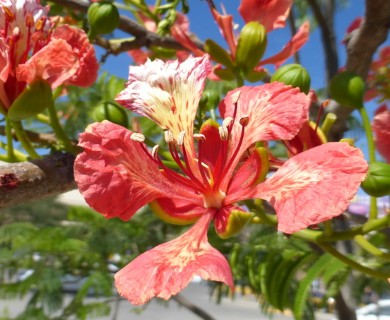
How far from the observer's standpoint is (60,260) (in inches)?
99.7

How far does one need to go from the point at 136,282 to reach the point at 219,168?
21 cm

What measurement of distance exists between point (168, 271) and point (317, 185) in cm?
19

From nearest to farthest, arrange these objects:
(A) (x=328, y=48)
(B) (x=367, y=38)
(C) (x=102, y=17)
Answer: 1. (C) (x=102, y=17)
2. (B) (x=367, y=38)
3. (A) (x=328, y=48)

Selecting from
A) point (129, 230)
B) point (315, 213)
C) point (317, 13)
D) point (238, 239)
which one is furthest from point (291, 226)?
point (129, 230)

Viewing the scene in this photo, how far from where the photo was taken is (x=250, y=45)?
935 mm

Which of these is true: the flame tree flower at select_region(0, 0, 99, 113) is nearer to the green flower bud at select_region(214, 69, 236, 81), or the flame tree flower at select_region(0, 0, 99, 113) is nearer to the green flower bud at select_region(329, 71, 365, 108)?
the green flower bud at select_region(214, 69, 236, 81)

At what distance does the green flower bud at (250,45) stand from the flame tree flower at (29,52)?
257mm

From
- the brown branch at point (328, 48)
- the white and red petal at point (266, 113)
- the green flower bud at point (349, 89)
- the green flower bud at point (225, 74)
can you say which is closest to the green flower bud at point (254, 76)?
the green flower bud at point (225, 74)

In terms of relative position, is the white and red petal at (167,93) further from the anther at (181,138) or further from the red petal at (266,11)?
the red petal at (266,11)

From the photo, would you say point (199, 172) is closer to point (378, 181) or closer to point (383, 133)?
point (378, 181)

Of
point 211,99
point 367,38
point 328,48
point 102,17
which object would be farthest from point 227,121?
point 328,48

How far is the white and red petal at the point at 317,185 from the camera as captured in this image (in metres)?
0.59

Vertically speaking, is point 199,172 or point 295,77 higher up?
point 295,77

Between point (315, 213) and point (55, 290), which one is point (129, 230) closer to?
point (55, 290)
